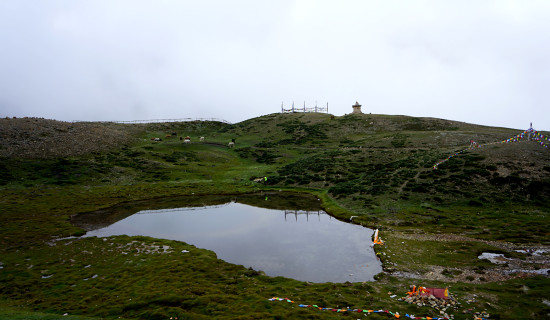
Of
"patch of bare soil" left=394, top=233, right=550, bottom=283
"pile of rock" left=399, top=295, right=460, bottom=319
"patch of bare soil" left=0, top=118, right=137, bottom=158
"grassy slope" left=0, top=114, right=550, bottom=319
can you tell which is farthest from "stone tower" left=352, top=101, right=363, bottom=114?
"pile of rock" left=399, top=295, right=460, bottom=319

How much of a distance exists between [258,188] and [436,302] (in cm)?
4832

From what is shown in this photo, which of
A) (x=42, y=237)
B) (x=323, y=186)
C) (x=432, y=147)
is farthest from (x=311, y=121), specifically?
(x=42, y=237)

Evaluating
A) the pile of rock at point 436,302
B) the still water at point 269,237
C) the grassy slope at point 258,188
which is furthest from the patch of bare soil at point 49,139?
the pile of rock at point 436,302

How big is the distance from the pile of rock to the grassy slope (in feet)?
1.82

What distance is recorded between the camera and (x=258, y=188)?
64.9 m

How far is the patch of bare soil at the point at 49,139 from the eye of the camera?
228ft

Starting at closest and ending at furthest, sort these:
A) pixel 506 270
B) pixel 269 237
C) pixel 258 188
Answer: pixel 506 270, pixel 269 237, pixel 258 188

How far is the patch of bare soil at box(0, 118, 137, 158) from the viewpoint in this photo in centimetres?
6950

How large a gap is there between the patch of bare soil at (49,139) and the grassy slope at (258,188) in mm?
4114

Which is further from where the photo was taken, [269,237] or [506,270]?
[269,237]

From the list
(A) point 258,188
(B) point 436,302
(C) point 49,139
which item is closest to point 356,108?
(A) point 258,188

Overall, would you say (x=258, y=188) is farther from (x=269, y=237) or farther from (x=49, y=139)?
(x=49, y=139)

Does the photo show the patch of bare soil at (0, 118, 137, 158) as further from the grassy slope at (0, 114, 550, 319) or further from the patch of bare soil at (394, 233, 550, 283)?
the patch of bare soil at (394, 233, 550, 283)

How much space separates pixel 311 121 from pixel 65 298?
119 meters
